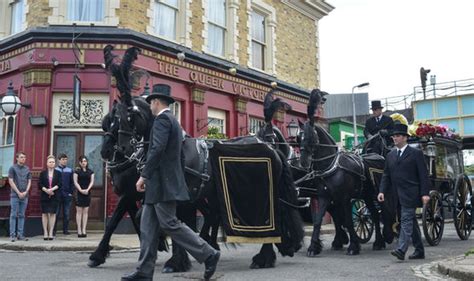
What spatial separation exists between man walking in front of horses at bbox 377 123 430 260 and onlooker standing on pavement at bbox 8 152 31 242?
8142 millimetres

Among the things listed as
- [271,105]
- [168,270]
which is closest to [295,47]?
[271,105]

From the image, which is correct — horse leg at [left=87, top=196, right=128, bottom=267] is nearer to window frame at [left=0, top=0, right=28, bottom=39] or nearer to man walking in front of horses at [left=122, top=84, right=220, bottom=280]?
man walking in front of horses at [left=122, top=84, right=220, bottom=280]

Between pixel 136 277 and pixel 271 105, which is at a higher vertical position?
pixel 271 105

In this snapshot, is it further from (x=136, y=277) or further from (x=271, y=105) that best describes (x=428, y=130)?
(x=136, y=277)

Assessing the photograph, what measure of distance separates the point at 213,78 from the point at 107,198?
5455 mm

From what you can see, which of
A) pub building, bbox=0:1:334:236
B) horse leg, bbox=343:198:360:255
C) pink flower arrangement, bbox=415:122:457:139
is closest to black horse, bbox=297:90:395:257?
horse leg, bbox=343:198:360:255

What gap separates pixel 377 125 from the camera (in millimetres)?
11180

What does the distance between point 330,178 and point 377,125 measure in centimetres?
297

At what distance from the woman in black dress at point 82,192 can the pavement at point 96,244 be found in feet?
1.05

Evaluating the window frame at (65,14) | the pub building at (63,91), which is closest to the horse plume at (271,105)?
the pub building at (63,91)

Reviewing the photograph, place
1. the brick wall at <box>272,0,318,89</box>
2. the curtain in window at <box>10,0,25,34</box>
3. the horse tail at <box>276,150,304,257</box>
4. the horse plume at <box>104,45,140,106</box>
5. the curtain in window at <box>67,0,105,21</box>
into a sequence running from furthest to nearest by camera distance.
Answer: the brick wall at <box>272,0,318,89</box>
the curtain in window at <box>10,0,25,34</box>
the curtain in window at <box>67,0,105,21</box>
the horse tail at <box>276,150,304,257</box>
the horse plume at <box>104,45,140,106</box>

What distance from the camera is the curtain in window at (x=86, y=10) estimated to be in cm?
1438

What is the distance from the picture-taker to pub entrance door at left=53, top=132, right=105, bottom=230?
13664mm

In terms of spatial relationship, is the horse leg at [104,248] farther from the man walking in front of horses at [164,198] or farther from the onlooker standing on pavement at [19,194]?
the onlooker standing on pavement at [19,194]
